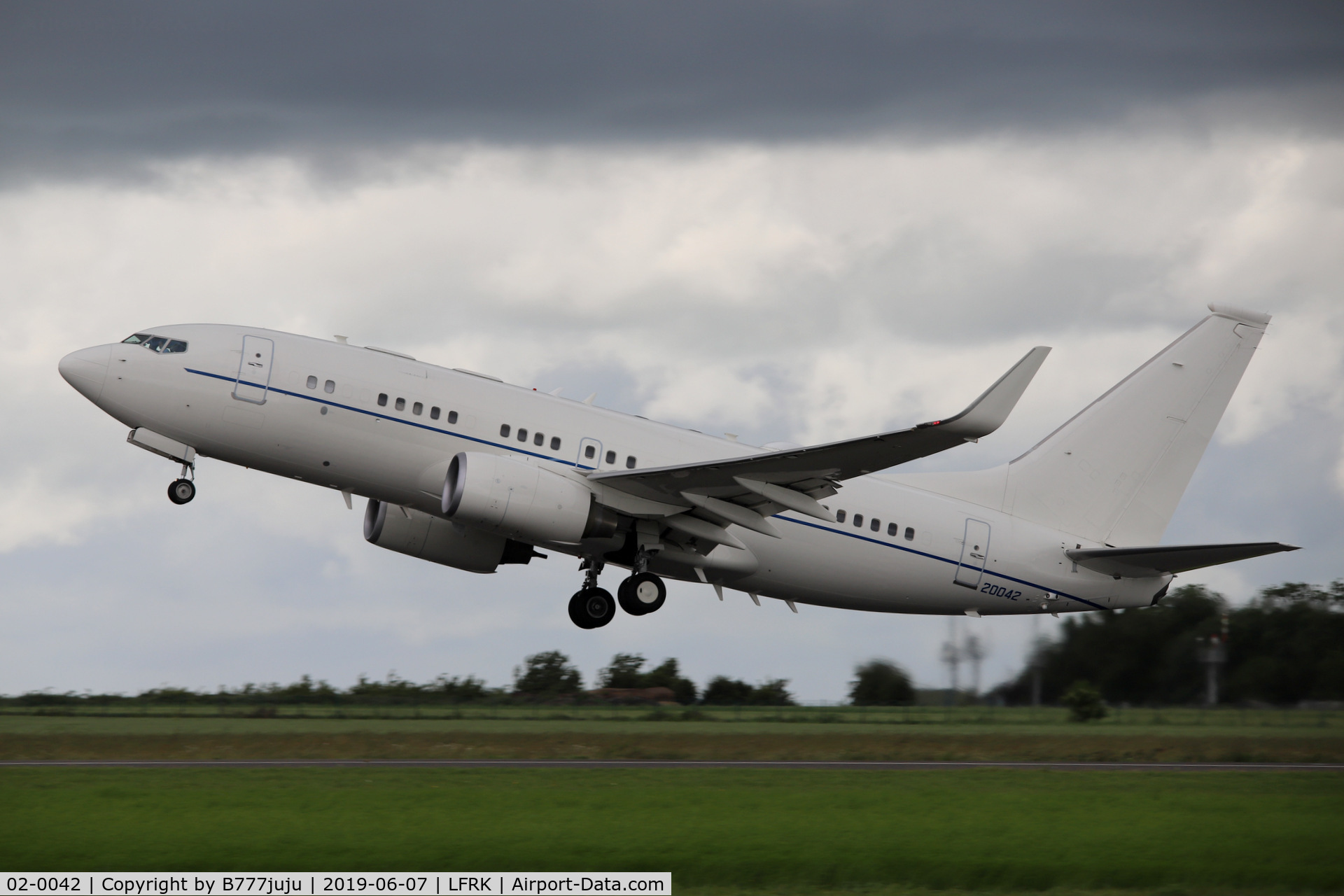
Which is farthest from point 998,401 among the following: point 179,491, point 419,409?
point 179,491

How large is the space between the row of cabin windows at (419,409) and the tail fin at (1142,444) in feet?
48.3

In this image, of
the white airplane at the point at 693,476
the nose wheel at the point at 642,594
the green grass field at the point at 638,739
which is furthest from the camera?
the nose wheel at the point at 642,594

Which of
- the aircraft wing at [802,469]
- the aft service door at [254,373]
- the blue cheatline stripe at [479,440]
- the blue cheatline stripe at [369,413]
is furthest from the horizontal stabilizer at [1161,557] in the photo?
the aft service door at [254,373]

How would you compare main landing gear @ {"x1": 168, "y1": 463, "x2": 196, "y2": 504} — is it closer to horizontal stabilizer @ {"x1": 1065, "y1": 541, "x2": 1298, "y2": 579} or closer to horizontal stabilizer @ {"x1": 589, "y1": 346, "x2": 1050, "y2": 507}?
horizontal stabilizer @ {"x1": 589, "y1": 346, "x2": 1050, "y2": 507}

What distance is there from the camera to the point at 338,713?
33344mm

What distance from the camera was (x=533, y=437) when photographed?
29.8 meters

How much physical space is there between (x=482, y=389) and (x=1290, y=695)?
22.1 meters

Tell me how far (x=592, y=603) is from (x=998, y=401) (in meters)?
11.5

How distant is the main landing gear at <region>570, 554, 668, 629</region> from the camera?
103ft

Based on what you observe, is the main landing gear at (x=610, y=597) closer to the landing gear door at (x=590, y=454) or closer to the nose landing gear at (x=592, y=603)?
the nose landing gear at (x=592, y=603)

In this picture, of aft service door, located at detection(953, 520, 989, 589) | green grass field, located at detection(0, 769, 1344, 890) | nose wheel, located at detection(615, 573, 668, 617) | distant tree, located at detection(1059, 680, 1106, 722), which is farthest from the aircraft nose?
distant tree, located at detection(1059, 680, 1106, 722)

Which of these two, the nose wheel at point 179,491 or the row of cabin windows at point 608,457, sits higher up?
the row of cabin windows at point 608,457

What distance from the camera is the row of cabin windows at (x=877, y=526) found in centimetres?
3170

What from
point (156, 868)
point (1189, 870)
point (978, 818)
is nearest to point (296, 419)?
point (156, 868)
